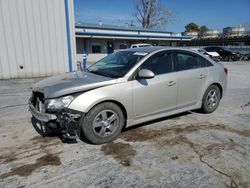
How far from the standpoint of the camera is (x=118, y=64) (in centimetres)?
438

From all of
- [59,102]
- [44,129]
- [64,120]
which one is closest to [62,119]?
[64,120]

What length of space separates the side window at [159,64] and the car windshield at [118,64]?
0.19 m

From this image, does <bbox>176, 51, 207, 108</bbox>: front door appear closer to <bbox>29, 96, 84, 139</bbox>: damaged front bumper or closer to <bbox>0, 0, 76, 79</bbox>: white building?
<bbox>29, 96, 84, 139</bbox>: damaged front bumper

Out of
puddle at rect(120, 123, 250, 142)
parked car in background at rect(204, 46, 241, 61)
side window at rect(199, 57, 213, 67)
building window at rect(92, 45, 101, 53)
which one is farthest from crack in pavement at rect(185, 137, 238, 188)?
parked car in background at rect(204, 46, 241, 61)

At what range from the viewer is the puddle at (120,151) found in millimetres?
3215

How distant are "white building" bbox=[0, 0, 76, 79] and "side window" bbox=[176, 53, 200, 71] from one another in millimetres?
8216

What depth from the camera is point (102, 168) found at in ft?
9.91

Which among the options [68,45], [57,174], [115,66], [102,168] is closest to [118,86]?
[115,66]

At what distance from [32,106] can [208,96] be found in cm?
376

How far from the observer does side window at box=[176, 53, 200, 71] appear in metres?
4.60

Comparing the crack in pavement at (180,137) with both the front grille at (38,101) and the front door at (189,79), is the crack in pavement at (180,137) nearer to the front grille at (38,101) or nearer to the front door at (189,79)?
the front door at (189,79)

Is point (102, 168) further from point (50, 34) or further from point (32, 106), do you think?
point (50, 34)

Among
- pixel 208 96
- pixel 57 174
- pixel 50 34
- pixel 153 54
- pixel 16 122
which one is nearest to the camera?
pixel 57 174

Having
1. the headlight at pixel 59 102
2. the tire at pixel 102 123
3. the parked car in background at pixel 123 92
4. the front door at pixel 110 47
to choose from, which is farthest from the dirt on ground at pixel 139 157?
the front door at pixel 110 47
